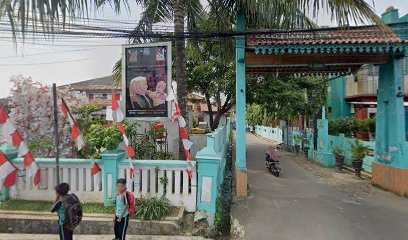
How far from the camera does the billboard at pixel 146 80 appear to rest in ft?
18.7

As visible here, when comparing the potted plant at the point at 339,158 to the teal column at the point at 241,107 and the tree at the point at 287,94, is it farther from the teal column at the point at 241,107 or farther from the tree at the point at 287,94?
the teal column at the point at 241,107

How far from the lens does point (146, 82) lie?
579cm

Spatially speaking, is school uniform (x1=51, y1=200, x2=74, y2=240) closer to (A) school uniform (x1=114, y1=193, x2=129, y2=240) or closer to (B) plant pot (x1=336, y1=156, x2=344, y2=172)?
(A) school uniform (x1=114, y1=193, x2=129, y2=240)

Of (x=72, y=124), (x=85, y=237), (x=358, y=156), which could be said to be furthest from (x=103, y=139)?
(x=358, y=156)

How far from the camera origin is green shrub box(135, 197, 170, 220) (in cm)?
471

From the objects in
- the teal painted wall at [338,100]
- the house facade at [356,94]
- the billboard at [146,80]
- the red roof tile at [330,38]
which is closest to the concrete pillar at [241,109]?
the red roof tile at [330,38]

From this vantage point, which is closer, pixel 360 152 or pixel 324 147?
pixel 360 152

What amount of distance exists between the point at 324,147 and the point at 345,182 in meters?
3.21

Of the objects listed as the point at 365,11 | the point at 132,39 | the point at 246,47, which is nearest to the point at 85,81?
the point at 132,39

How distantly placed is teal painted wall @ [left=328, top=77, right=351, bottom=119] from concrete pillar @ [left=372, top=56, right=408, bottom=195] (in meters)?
9.55

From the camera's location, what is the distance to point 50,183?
5445 millimetres

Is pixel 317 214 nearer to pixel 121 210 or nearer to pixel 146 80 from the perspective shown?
pixel 121 210

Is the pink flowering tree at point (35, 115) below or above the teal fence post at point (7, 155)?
above

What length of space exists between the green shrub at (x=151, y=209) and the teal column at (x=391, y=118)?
6.30 metres
